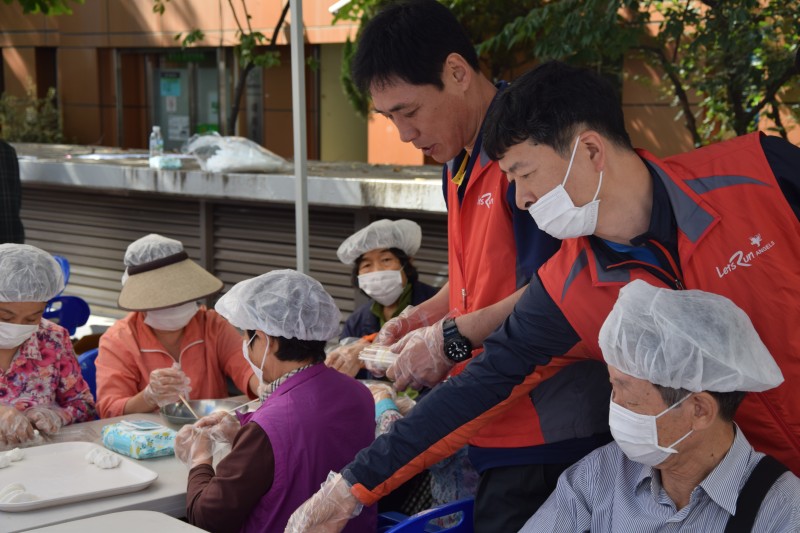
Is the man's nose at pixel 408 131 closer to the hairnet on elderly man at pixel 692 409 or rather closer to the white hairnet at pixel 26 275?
the hairnet on elderly man at pixel 692 409

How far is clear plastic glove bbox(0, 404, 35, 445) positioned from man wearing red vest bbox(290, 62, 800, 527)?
4.44ft

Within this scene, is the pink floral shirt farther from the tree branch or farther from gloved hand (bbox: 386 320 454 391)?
the tree branch

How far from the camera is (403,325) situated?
3.02 metres

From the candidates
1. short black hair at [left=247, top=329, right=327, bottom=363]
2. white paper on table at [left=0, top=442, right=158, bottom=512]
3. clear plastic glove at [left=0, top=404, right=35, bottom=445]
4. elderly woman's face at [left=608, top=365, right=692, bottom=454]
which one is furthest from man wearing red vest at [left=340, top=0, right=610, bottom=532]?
clear plastic glove at [left=0, top=404, right=35, bottom=445]

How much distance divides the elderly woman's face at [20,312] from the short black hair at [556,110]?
1945 millimetres

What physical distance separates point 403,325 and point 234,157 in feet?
10.9

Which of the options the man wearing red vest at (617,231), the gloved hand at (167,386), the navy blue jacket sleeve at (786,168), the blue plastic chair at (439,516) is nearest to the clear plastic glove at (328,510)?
the man wearing red vest at (617,231)

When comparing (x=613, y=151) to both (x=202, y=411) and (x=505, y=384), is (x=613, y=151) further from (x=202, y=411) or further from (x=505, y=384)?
(x=202, y=411)

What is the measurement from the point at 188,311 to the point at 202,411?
0.63 m

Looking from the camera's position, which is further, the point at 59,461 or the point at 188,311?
the point at 188,311

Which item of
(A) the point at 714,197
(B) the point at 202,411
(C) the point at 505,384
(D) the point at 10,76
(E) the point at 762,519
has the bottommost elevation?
(B) the point at 202,411

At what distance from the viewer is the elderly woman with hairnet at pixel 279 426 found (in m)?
2.51

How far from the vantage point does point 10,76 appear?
15.9 m

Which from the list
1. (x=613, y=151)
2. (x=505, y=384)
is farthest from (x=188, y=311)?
(x=613, y=151)
